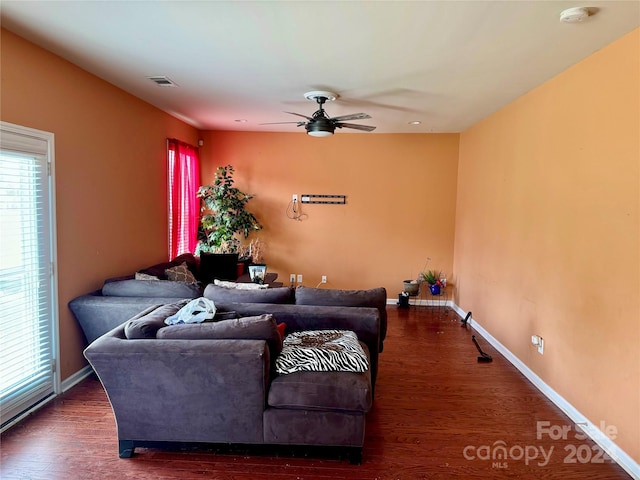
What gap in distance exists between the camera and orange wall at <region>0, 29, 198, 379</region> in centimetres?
277

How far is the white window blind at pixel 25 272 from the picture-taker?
8.45ft

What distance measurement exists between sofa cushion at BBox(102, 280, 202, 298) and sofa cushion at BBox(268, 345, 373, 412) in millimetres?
1437

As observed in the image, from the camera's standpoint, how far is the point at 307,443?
88.8 inches

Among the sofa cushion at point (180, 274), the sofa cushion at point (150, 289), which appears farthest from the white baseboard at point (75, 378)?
the sofa cushion at point (180, 274)

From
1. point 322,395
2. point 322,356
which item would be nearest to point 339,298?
point 322,356

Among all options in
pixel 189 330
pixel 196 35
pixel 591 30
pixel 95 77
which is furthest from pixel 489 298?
pixel 95 77

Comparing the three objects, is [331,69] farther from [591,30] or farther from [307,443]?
[307,443]

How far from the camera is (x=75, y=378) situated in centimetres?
327

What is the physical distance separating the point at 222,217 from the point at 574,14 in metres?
4.48

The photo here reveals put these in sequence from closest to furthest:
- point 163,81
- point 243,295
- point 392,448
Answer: point 392,448, point 243,295, point 163,81

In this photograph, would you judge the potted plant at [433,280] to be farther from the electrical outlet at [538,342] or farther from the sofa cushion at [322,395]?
the sofa cushion at [322,395]

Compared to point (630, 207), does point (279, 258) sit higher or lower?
lower

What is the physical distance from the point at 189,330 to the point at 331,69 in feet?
Answer: 7.67

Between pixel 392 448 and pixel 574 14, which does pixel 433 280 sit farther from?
pixel 574 14
